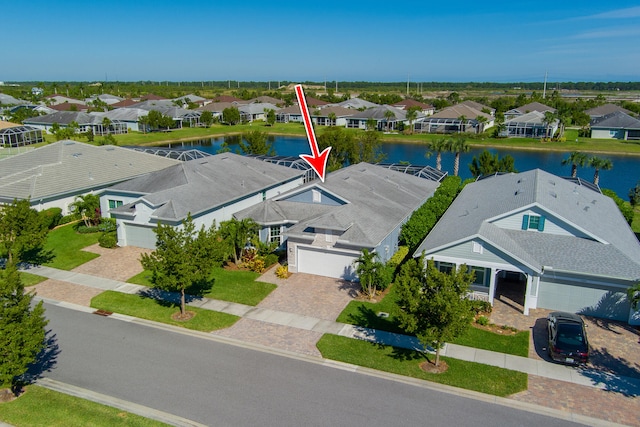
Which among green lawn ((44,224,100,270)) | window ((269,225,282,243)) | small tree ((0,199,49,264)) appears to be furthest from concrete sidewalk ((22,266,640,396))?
window ((269,225,282,243))

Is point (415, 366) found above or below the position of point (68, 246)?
below

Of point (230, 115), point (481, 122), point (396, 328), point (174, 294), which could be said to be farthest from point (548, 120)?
point (174, 294)

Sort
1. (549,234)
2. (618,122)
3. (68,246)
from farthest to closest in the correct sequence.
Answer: (618,122), (68,246), (549,234)

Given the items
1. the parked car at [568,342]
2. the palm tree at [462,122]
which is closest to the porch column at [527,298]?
the parked car at [568,342]

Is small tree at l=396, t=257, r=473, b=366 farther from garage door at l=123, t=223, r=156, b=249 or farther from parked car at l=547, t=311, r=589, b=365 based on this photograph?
garage door at l=123, t=223, r=156, b=249

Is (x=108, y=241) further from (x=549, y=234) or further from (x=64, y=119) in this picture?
(x=64, y=119)

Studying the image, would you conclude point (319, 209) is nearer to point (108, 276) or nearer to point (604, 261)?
point (108, 276)

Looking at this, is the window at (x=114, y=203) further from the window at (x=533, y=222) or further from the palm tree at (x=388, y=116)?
the palm tree at (x=388, y=116)

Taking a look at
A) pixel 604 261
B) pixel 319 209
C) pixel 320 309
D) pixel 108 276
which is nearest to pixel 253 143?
pixel 319 209

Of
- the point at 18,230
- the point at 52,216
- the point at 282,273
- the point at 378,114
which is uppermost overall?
the point at 378,114
